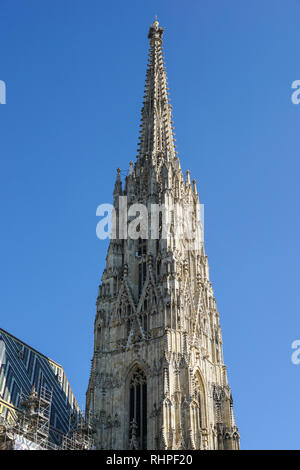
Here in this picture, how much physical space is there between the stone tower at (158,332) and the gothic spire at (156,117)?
2.35 ft

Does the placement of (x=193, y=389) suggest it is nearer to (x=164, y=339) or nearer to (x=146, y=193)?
(x=164, y=339)

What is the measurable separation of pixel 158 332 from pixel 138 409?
16.8 feet

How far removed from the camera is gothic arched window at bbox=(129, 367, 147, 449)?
156 feet

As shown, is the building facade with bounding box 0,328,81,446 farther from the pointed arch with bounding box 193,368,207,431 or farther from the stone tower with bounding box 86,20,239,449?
the pointed arch with bounding box 193,368,207,431

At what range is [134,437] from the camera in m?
47.4

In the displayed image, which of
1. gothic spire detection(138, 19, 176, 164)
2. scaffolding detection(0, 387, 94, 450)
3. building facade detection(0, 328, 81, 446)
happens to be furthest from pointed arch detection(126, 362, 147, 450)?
gothic spire detection(138, 19, 176, 164)

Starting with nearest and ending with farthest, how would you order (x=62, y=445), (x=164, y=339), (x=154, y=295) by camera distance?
(x=62, y=445)
(x=164, y=339)
(x=154, y=295)

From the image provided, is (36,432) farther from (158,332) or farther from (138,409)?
(158,332)

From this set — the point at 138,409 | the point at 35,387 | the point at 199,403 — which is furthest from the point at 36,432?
the point at 35,387

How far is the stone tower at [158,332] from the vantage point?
4775cm

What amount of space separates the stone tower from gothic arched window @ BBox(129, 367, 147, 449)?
64 mm

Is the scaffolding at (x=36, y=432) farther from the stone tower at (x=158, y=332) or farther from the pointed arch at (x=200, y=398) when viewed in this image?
the pointed arch at (x=200, y=398)

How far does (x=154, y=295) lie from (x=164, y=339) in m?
4.26
